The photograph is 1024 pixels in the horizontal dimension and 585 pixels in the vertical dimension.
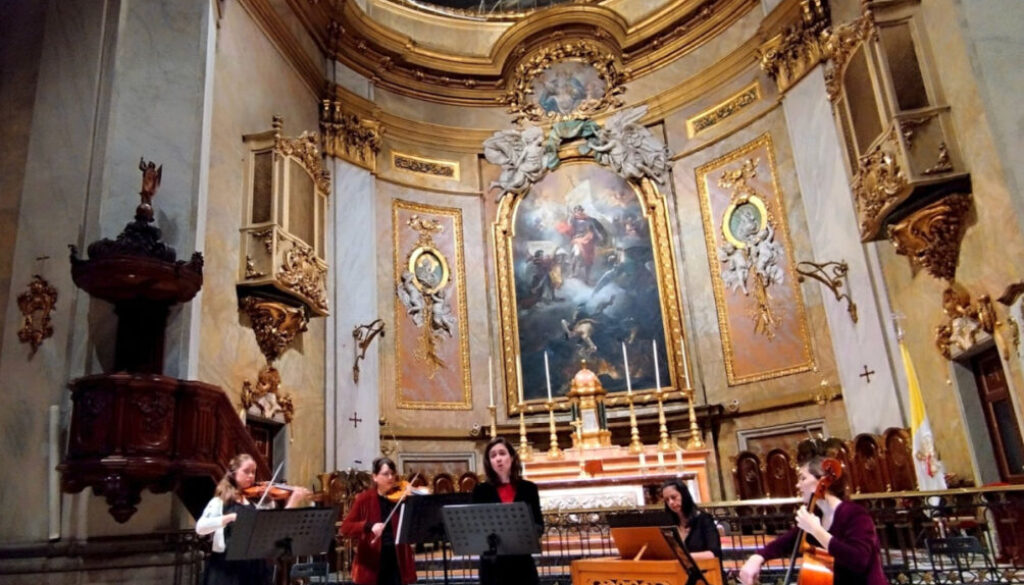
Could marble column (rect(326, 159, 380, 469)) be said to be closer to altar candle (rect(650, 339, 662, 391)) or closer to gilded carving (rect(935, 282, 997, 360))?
altar candle (rect(650, 339, 662, 391))

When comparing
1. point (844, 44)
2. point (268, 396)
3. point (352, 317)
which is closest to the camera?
point (844, 44)

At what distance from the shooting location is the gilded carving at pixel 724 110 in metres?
13.2

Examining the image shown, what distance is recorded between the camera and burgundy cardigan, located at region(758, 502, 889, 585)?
335 cm

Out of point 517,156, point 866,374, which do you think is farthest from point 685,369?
point 517,156

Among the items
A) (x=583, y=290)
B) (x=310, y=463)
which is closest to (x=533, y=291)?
(x=583, y=290)

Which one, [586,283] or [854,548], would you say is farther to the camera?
[586,283]

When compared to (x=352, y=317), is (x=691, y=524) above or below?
below

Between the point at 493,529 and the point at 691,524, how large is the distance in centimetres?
137

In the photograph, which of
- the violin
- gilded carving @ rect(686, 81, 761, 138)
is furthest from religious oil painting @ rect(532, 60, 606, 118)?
the violin

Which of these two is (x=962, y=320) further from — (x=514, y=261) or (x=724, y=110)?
(x=514, y=261)

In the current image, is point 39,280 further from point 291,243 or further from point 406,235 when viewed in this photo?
point 406,235

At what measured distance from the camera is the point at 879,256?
32.5ft

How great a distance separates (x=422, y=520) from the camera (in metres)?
4.72

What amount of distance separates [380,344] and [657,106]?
7041mm
